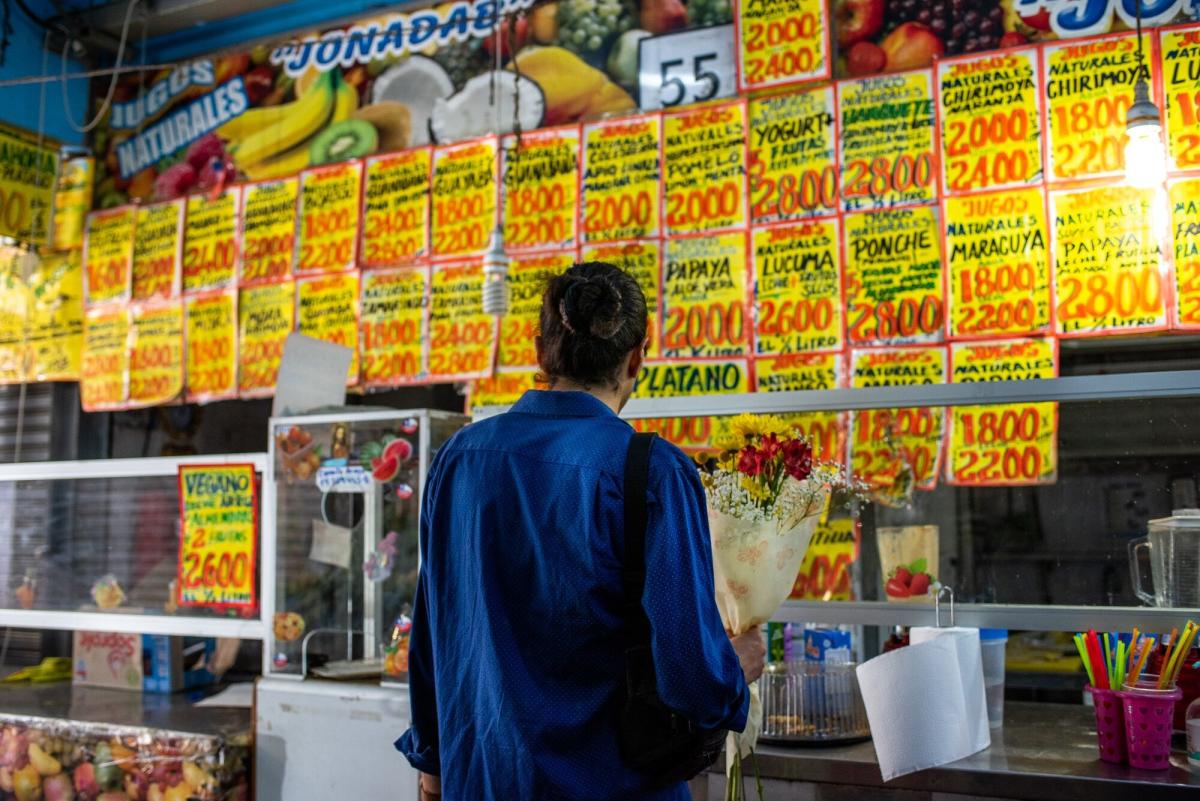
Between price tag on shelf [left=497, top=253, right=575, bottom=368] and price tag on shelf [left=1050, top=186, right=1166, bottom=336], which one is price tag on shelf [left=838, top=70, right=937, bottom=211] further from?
price tag on shelf [left=497, top=253, right=575, bottom=368]

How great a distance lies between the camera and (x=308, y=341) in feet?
12.1

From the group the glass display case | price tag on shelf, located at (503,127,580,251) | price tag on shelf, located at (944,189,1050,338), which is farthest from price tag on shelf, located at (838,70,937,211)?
the glass display case

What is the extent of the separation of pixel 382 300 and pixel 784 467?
2.89 m

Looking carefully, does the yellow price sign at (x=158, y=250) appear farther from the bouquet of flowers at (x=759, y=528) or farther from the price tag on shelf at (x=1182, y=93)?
the price tag on shelf at (x=1182, y=93)

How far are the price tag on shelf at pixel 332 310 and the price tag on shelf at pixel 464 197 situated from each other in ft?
1.56

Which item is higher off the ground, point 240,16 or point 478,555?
point 240,16

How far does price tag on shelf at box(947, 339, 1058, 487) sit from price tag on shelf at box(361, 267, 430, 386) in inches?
86.9

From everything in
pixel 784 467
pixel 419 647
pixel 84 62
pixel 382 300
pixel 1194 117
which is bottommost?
pixel 419 647

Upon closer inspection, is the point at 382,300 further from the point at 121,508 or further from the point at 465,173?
the point at 121,508

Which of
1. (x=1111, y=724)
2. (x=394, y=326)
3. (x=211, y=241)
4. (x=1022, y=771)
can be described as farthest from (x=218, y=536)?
(x=1111, y=724)

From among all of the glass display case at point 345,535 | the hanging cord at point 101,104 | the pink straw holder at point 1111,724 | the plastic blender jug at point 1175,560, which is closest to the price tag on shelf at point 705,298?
the glass display case at point 345,535

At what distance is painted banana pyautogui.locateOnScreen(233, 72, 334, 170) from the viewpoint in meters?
5.04

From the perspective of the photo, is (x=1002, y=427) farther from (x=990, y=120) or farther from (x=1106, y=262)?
(x=990, y=120)

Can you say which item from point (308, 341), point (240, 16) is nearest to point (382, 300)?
point (308, 341)
